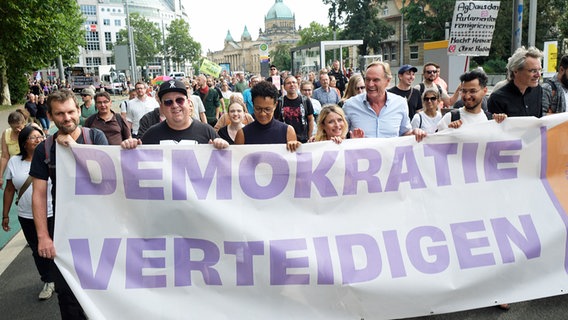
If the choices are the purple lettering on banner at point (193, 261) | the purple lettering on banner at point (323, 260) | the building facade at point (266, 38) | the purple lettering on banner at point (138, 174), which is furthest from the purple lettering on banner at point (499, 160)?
the building facade at point (266, 38)

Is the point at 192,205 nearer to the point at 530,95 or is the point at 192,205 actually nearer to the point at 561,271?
the point at 561,271

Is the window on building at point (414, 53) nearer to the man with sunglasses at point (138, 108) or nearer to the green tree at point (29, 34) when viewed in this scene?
the green tree at point (29, 34)

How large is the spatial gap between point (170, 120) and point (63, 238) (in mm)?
1068

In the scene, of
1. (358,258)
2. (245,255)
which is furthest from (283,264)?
(358,258)

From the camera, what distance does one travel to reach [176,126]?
3.68m

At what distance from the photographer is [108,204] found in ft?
11.2

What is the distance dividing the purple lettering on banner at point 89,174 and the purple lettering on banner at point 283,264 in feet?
3.85

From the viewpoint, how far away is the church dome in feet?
604

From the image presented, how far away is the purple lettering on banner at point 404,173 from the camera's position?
365 cm

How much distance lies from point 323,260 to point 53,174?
187 centimetres

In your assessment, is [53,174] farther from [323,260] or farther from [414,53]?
[414,53]

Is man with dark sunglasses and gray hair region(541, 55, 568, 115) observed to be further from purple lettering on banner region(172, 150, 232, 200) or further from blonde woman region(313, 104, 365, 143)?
purple lettering on banner region(172, 150, 232, 200)

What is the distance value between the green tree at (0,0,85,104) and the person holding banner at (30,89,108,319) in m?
21.9

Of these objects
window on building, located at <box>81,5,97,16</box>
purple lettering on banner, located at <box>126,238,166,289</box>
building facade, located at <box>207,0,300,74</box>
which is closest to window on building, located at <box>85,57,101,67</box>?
window on building, located at <box>81,5,97,16</box>
